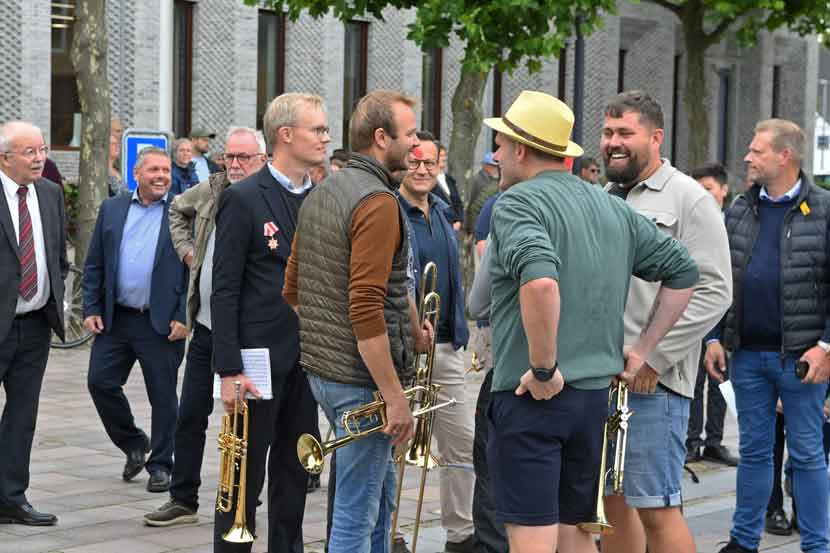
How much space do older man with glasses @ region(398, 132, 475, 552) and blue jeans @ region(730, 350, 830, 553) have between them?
4.47 ft

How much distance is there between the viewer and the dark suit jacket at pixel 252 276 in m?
6.29

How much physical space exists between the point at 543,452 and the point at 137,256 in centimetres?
433

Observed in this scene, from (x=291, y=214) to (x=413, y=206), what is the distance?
44.9 inches

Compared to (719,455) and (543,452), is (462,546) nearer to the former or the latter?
(543,452)

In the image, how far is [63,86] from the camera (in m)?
22.9

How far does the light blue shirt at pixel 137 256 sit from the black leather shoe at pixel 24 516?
4.92ft

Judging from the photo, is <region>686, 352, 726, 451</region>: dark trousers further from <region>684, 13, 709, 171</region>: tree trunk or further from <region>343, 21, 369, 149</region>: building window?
<region>684, 13, 709, 171</region>: tree trunk

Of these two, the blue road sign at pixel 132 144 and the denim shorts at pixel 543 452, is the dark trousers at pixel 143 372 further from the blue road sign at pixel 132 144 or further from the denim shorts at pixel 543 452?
the blue road sign at pixel 132 144

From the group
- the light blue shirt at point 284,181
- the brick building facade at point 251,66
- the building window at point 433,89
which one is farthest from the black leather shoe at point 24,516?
the building window at point 433,89

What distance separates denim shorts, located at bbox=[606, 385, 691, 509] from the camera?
597cm

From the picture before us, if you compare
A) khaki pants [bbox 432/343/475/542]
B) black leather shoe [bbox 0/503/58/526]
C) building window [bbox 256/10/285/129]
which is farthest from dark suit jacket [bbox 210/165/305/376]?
building window [bbox 256/10/285/129]

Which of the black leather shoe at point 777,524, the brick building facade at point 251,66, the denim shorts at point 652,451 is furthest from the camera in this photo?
the brick building facade at point 251,66

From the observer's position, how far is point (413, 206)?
7.46m

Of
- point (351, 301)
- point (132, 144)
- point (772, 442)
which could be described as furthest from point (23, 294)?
point (132, 144)
